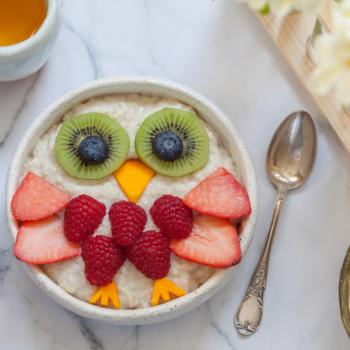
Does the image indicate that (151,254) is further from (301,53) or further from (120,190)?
(301,53)

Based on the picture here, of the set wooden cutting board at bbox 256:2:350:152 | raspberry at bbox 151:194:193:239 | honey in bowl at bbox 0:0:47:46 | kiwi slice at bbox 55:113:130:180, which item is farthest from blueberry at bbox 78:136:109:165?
wooden cutting board at bbox 256:2:350:152

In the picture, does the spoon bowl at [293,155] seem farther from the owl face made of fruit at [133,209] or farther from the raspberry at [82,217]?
the raspberry at [82,217]

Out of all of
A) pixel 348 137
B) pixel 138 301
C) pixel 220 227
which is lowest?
pixel 138 301

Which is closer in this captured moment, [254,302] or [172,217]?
[172,217]

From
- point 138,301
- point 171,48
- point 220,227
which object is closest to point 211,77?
point 171,48

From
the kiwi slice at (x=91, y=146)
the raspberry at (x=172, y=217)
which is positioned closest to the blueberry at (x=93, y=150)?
the kiwi slice at (x=91, y=146)

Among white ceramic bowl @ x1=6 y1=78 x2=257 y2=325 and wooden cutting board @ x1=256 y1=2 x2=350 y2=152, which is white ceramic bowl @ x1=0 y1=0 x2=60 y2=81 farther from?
wooden cutting board @ x1=256 y1=2 x2=350 y2=152

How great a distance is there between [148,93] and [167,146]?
13cm

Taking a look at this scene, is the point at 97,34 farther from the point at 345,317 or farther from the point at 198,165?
the point at 345,317

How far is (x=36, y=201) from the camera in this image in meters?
1.15

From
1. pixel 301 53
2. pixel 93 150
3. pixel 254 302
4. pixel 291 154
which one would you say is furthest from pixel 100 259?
pixel 301 53

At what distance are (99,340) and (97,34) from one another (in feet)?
1.81

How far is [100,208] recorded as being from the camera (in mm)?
1146

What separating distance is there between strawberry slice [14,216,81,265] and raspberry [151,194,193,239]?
14 cm
